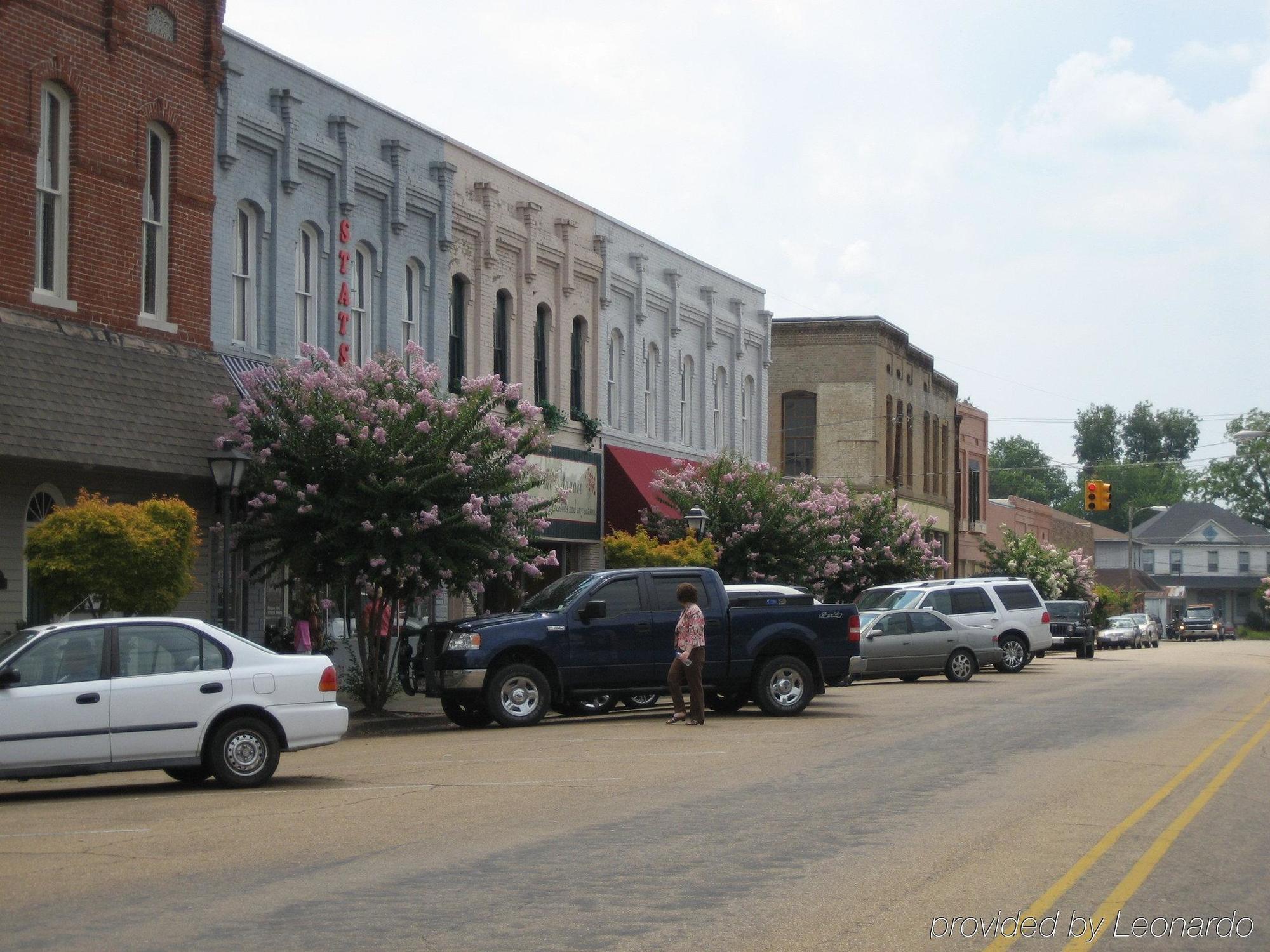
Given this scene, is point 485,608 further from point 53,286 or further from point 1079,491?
point 1079,491

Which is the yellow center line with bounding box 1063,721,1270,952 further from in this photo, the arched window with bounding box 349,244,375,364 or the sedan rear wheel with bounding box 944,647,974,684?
the arched window with bounding box 349,244,375,364

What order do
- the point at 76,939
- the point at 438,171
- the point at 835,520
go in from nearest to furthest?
the point at 76,939
the point at 438,171
the point at 835,520

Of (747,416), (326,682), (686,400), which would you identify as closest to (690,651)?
(326,682)

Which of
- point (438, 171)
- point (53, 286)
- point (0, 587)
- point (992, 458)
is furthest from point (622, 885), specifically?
point (992, 458)

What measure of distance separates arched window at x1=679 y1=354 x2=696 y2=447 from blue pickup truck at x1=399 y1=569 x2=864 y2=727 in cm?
1893

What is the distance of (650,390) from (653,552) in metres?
9.07

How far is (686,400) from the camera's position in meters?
42.2

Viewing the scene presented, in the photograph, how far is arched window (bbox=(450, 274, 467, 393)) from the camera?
32125 mm

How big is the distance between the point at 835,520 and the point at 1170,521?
311ft

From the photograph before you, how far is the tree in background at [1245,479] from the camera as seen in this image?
13088cm

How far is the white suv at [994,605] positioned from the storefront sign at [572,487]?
611 centimetres

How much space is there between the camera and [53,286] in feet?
74.1

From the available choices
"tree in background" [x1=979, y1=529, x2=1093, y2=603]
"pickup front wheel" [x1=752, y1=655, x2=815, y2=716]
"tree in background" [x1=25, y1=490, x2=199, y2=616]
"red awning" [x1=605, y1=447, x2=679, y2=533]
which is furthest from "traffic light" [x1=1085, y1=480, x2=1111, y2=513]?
"tree in background" [x1=25, y1=490, x2=199, y2=616]

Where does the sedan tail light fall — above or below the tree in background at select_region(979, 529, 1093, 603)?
below
